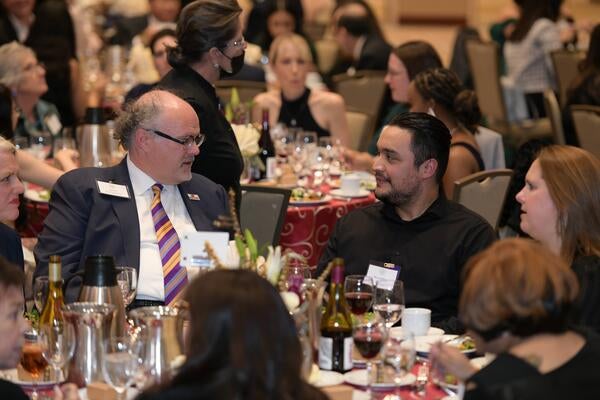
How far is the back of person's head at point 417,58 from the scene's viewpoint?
6699mm

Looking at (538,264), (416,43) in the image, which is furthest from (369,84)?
(538,264)

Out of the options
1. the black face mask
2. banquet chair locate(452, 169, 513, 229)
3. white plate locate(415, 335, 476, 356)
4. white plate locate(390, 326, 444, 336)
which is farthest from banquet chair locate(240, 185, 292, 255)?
white plate locate(415, 335, 476, 356)

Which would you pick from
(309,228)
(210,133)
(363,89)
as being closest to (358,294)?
(210,133)

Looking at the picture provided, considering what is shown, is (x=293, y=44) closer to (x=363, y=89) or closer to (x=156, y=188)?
(x=363, y=89)

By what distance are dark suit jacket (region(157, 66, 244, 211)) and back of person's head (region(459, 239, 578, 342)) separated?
2.41m

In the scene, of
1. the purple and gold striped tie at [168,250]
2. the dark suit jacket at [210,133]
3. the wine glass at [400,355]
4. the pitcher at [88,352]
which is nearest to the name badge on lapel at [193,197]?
the purple and gold striped tie at [168,250]

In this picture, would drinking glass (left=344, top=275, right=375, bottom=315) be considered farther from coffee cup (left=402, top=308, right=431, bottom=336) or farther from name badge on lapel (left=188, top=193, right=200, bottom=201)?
name badge on lapel (left=188, top=193, right=200, bottom=201)

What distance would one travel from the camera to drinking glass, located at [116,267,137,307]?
11.4 feet

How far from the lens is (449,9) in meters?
18.1

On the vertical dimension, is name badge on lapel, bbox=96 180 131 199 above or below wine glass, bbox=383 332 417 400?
above

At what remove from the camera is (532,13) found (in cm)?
976

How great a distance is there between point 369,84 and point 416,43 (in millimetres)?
2565

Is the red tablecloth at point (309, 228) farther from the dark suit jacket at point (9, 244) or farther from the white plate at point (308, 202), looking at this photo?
the dark suit jacket at point (9, 244)

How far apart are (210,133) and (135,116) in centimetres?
74
